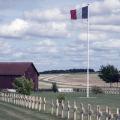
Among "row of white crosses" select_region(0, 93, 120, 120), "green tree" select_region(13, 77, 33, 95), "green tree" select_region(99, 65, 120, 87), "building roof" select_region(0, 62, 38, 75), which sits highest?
"row of white crosses" select_region(0, 93, 120, 120)

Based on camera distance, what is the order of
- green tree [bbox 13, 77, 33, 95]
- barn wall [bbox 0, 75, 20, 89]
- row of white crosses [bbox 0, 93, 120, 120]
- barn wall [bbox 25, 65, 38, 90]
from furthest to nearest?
barn wall [bbox 25, 65, 38, 90] → barn wall [bbox 0, 75, 20, 89] → green tree [bbox 13, 77, 33, 95] → row of white crosses [bbox 0, 93, 120, 120]

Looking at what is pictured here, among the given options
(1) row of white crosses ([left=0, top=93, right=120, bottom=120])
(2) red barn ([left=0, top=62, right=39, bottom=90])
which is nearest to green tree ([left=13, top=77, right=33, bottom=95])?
(1) row of white crosses ([left=0, top=93, right=120, bottom=120])

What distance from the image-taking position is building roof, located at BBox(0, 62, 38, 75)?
124 meters

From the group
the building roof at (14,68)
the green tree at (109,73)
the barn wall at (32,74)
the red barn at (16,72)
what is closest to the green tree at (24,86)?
the red barn at (16,72)

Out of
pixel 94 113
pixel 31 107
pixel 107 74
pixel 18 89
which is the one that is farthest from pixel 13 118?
pixel 107 74

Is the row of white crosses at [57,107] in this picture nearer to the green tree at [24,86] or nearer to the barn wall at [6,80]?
the green tree at [24,86]

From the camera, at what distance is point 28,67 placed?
125812 millimetres

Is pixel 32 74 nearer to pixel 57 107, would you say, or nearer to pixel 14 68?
pixel 14 68

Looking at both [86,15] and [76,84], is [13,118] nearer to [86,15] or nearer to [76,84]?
[86,15]

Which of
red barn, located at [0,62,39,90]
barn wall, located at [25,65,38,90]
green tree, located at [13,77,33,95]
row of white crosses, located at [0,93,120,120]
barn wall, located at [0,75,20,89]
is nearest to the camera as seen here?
row of white crosses, located at [0,93,120,120]

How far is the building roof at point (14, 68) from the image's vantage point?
406ft

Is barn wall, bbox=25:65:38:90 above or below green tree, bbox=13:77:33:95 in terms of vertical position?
below

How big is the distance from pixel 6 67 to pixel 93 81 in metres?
44.1

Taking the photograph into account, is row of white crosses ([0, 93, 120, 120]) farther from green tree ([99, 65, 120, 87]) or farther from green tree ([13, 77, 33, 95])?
green tree ([99, 65, 120, 87])
